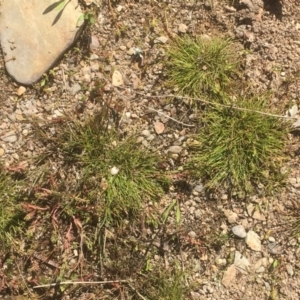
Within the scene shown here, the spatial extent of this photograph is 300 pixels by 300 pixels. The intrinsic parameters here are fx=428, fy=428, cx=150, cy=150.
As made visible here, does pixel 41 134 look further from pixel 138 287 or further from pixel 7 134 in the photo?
pixel 138 287

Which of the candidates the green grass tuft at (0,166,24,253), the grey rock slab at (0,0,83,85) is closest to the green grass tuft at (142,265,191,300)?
the green grass tuft at (0,166,24,253)

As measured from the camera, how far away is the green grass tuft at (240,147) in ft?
10.6

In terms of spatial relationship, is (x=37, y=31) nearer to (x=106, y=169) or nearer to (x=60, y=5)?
(x=60, y=5)

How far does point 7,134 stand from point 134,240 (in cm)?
128

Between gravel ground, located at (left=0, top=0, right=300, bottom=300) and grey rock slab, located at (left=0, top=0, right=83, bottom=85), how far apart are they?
0.11 m

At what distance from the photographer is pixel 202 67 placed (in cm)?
325

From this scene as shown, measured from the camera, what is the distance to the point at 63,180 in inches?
129

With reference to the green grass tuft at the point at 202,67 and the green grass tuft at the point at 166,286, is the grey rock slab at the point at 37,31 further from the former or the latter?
the green grass tuft at the point at 166,286

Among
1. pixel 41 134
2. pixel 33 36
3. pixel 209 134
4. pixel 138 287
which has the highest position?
pixel 33 36

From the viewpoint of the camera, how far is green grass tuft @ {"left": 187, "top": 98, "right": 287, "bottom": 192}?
322 centimetres

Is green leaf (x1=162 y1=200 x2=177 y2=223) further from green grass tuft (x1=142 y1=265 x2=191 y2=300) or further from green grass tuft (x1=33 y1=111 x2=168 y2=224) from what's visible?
green grass tuft (x1=142 y1=265 x2=191 y2=300)

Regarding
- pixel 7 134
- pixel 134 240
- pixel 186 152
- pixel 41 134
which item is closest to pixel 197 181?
pixel 186 152

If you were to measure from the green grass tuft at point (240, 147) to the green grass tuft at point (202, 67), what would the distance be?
17 centimetres

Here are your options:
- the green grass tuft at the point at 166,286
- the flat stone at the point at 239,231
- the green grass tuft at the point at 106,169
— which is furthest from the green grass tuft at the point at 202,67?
the green grass tuft at the point at 166,286
